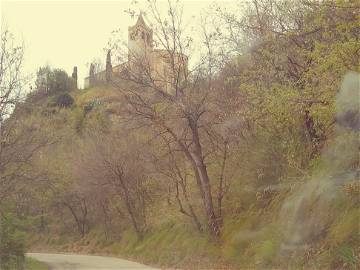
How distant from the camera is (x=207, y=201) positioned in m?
20.9

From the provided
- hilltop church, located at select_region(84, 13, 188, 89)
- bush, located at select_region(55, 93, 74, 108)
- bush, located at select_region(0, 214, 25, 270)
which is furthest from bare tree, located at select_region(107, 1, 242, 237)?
bush, located at select_region(55, 93, 74, 108)

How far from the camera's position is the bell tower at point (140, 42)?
2007 centimetres

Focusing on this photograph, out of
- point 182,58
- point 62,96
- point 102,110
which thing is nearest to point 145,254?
point 182,58

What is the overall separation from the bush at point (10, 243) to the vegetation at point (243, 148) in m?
0.05

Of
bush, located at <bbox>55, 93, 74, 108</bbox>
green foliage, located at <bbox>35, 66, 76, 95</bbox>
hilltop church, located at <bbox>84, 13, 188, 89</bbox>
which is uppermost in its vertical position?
green foliage, located at <bbox>35, 66, 76, 95</bbox>

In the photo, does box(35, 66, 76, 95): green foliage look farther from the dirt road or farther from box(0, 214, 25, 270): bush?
box(0, 214, 25, 270): bush

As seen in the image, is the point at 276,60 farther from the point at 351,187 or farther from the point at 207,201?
the point at 207,201

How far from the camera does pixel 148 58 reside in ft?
68.7

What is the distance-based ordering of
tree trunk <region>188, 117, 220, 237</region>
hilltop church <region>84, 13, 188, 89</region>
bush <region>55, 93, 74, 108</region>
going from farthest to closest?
bush <region>55, 93, 74, 108</region>
tree trunk <region>188, 117, 220, 237</region>
hilltop church <region>84, 13, 188, 89</region>

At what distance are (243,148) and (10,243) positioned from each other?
9.97 meters

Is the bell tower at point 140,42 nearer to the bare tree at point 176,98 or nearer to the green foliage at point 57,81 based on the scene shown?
the bare tree at point 176,98

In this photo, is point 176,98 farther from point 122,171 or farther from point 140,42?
point 122,171

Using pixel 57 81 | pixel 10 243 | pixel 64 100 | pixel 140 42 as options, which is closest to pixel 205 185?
pixel 140 42

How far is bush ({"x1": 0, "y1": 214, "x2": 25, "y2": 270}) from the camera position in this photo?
17.0 meters
